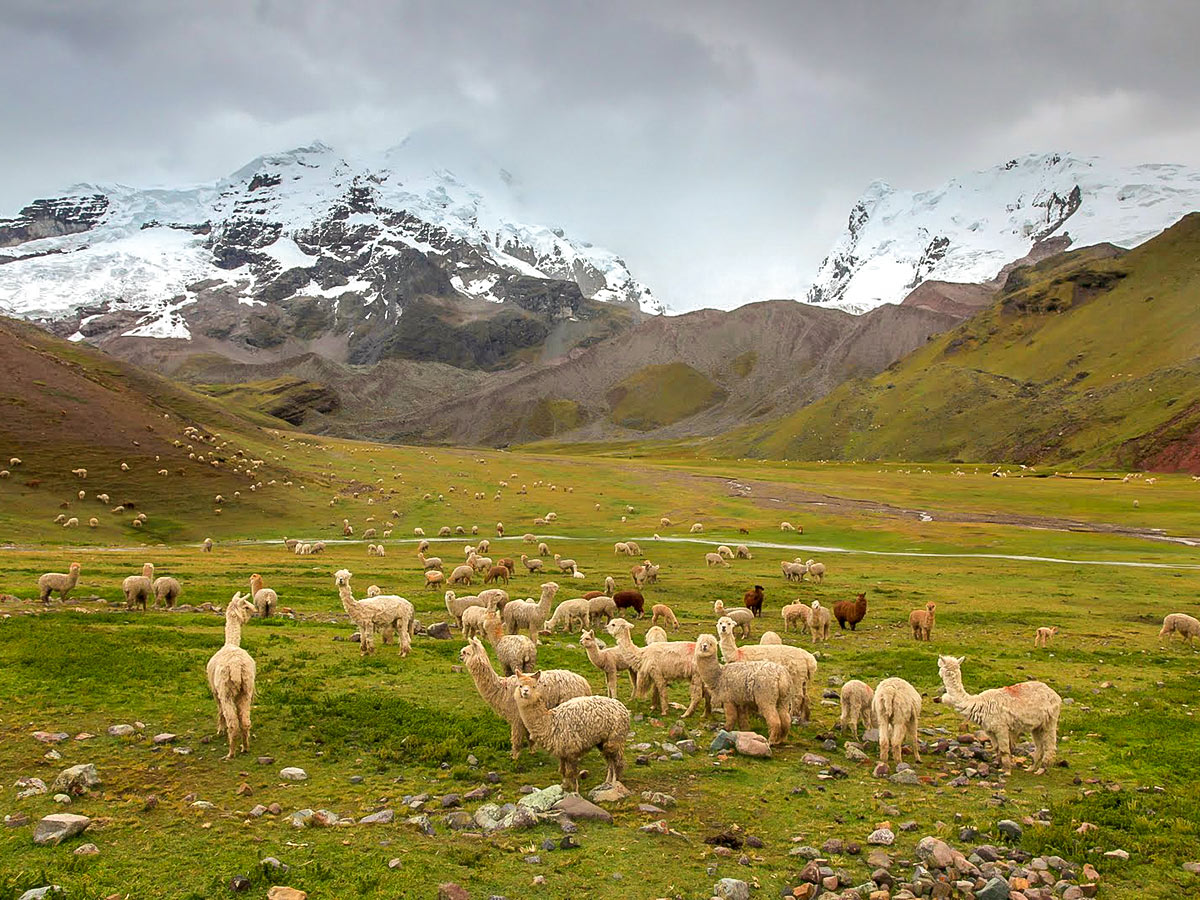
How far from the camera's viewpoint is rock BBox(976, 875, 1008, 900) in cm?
926

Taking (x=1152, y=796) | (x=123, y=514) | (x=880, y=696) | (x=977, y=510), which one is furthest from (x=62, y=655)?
(x=977, y=510)

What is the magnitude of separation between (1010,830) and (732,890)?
16.0 feet

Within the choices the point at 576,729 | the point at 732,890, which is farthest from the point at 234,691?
the point at 732,890

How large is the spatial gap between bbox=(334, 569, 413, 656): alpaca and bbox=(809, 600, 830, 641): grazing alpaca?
1417 cm

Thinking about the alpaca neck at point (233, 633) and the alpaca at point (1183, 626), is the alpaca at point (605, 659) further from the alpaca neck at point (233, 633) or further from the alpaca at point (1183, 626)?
the alpaca at point (1183, 626)

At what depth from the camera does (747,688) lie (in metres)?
15.8

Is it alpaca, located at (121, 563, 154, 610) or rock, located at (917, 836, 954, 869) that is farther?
alpaca, located at (121, 563, 154, 610)

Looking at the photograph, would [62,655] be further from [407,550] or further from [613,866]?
[407,550]

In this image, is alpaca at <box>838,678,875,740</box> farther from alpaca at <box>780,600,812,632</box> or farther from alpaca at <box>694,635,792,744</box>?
alpaca at <box>780,600,812,632</box>

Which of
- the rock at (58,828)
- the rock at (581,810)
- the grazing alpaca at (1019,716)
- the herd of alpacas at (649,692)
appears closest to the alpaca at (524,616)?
the herd of alpacas at (649,692)

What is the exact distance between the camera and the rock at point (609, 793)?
12211mm

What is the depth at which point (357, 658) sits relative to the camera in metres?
21.2

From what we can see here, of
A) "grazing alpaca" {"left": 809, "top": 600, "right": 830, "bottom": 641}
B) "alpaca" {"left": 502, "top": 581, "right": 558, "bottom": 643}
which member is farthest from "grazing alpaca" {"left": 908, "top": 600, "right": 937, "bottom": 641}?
"alpaca" {"left": 502, "top": 581, "right": 558, "bottom": 643}

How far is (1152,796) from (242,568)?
140 feet
